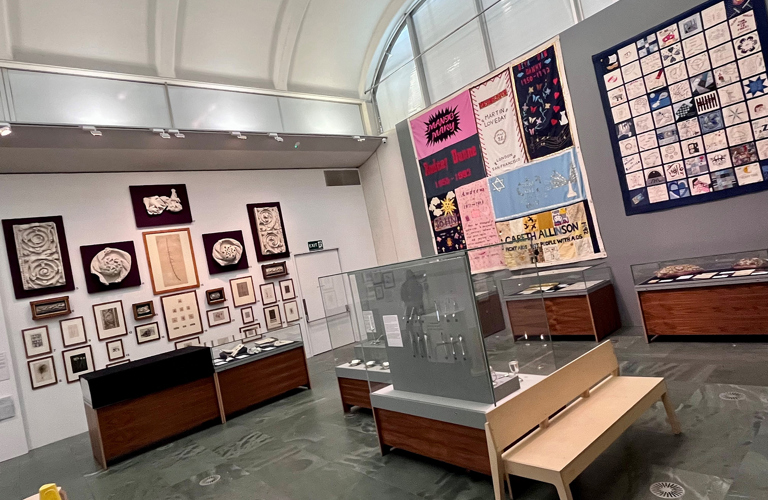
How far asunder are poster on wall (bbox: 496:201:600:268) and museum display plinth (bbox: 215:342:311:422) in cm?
360

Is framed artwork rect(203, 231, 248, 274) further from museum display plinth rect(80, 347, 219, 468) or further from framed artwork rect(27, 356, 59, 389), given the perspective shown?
museum display plinth rect(80, 347, 219, 468)

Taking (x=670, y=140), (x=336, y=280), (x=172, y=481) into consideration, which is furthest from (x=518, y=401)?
(x=670, y=140)

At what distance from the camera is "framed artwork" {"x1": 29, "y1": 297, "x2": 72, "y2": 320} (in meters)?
6.92

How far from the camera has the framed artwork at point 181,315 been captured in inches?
321

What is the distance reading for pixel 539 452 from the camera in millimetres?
2678

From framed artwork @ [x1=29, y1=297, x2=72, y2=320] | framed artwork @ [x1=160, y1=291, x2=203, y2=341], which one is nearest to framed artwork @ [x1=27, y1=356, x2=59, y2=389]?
framed artwork @ [x1=29, y1=297, x2=72, y2=320]

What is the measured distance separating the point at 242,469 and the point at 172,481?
70 cm

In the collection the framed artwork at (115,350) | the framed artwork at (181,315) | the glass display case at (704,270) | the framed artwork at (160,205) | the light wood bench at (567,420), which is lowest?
the light wood bench at (567,420)

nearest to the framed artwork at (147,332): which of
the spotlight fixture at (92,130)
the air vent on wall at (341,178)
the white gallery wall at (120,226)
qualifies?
the white gallery wall at (120,226)

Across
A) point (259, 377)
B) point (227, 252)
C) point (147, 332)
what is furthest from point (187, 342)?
point (259, 377)

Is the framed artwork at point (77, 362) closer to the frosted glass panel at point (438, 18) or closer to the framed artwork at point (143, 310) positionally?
the framed artwork at point (143, 310)

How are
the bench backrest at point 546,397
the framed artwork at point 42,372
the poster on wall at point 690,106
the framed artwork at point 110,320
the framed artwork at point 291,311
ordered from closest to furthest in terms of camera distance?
1. the bench backrest at point 546,397
2. the poster on wall at point 690,106
3. the framed artwork at point 42,372
4. the framed artwork at point 110,320
5. the framed artwork at point 291,311

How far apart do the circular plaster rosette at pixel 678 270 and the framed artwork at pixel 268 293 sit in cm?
674

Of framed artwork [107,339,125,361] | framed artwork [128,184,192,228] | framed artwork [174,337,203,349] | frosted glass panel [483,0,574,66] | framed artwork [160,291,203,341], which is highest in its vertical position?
frosted glass panel [483,0,574,66]
